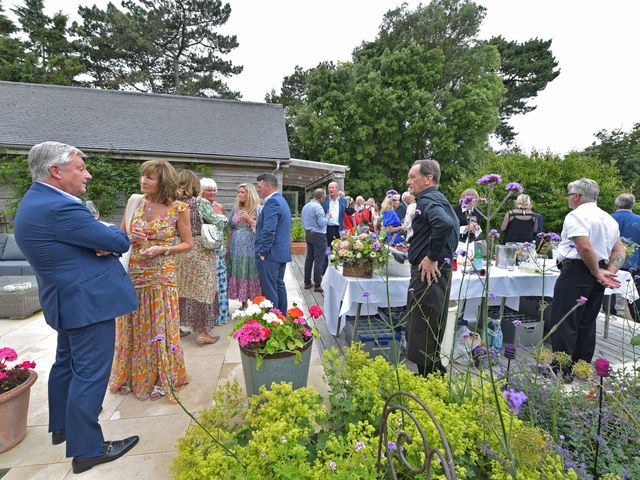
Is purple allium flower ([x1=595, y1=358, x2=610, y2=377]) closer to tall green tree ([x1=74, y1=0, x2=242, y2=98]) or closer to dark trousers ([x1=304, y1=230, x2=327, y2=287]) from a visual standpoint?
dark trousers ([x1=304, y1=230, x2=327, y2=287])

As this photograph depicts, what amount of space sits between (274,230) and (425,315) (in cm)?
177

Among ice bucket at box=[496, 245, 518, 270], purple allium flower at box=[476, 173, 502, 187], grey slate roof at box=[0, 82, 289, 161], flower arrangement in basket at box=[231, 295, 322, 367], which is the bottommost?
flower arrangement in basket at box=[231, 295, 322, 367]

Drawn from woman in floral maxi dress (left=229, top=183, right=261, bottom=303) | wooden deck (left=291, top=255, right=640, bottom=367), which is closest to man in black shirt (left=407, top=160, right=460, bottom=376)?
wooden deck (left=291, top=255, right=640, bottom=367)

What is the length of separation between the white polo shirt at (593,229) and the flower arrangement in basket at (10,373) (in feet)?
13.5

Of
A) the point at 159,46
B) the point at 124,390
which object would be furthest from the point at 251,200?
the point at 159,46

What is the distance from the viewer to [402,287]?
3.10 metres

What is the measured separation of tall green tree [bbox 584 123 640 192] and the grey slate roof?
19580 millimetres

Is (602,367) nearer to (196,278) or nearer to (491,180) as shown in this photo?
(491,180)

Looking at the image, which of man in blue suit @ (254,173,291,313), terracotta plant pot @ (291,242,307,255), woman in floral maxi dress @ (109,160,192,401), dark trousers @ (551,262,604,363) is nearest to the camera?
woman in floral maxi dress @ (109,160,192,401)

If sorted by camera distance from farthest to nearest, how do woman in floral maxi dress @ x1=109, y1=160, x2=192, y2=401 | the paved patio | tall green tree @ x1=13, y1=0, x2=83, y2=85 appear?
1. tall green tree @ x1=13, y1=0, x2=83, y2=85
2. woman in floral maxi dress @ x1=109, y1=160, x2=192, y2=401
3. the paved patio

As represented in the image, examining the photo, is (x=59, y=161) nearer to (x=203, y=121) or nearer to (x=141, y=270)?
(x=141, y=270)

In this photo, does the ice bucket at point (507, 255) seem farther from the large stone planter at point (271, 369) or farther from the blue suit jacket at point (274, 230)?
the large stone planter at point (271, 369)

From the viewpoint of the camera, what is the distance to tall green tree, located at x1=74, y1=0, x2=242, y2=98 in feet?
72.3

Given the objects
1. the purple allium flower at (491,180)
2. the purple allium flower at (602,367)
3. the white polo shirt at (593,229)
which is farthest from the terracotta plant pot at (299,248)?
the purple allium flower at (602,367)
